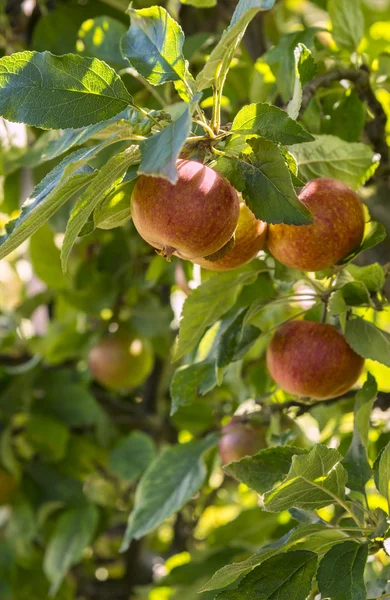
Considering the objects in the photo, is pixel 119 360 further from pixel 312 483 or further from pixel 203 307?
pixel 312 483

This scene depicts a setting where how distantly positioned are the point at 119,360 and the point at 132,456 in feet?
0.64

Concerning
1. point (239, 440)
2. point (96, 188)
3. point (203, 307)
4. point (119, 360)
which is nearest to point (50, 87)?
point (96, 188)

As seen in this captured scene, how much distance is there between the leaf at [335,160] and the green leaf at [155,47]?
20cm

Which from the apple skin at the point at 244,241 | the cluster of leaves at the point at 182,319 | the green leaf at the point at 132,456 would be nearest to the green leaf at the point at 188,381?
the cluster of leaves at the point at 182,319

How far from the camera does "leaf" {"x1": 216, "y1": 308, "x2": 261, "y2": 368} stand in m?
0.91

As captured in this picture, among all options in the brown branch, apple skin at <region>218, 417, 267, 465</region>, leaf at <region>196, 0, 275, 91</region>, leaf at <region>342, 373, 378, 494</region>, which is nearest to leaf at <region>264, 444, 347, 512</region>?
leaf at <region>342, 373, 378, 494</region>

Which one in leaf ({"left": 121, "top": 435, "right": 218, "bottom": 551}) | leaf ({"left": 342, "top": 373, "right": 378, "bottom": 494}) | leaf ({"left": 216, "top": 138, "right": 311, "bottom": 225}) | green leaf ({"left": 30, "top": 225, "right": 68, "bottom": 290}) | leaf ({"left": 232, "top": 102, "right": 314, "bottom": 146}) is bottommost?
green leaf ({"left": 30, "top": 225, "right": 68, "bottom": 290})

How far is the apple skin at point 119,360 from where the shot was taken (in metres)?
1.69

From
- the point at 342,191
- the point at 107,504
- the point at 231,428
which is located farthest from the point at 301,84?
the point at 107,504

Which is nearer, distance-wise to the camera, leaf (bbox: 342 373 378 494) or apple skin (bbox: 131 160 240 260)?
apple skin (bbox: 131 160 240 260)

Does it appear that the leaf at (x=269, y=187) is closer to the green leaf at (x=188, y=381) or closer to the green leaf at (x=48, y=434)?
the green leaf at (x=188, y=381)

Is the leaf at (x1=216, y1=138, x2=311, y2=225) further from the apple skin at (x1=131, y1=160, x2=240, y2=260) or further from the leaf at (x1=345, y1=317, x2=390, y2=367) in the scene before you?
the leaf at (x1=345, y1=317, x2=390, y2=367)

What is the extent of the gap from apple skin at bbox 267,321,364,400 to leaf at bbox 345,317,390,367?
3 centimetres

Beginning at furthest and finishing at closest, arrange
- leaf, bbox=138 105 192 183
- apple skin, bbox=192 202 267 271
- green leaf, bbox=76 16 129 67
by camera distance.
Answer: green leaf, bbox=76 16 129 67 → apple skin, bbox=192 202 267 271 → leaf, bbox=138 105 192 183
